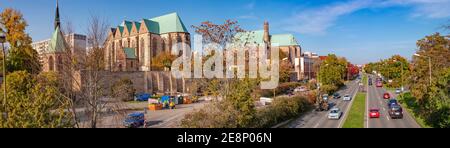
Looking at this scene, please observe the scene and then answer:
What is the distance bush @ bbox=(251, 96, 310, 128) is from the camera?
73.8ft

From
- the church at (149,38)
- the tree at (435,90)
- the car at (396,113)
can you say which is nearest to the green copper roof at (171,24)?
the church at (149,38)

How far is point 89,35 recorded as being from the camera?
524 inches

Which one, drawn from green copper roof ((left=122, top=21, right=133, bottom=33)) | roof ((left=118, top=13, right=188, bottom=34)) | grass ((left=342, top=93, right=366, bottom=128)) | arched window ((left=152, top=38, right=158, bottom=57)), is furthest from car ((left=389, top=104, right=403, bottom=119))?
green copper roof ((left=122, top=21, right=133, bottom=33))

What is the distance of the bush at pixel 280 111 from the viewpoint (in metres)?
22.5

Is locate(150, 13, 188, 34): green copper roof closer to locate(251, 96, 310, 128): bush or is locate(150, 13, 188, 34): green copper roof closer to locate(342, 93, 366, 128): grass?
locate(251, 96, 310, 128): bush

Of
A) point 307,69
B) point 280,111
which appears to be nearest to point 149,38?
point 307,69

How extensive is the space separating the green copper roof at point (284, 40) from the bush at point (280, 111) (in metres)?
73.9

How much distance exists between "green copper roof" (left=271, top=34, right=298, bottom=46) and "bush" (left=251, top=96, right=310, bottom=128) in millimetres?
73919

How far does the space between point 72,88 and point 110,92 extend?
1621 mm

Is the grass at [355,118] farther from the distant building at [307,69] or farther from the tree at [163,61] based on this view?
the distant building at [307,69]

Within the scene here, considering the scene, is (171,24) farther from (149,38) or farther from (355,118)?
(355,118)

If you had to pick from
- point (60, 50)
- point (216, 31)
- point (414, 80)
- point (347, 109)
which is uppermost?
point (216, 31)
